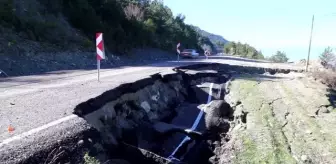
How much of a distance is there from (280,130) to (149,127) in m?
3.18

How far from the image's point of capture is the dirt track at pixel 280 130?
6.88 meters

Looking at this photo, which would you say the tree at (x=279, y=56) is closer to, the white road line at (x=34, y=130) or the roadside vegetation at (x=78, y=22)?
the roadside vegetation at (x=78, y=22)

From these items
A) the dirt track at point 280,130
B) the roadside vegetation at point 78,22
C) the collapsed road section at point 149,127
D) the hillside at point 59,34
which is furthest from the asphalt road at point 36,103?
the roadside vegetation at point 78,22

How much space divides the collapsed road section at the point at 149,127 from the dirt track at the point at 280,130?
0.36 m

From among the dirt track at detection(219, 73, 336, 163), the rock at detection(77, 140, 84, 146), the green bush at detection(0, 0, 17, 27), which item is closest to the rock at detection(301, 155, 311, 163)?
the dirt track at detection(219, 73, 336, 163)

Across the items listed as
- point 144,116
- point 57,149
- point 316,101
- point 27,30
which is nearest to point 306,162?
point 144,116

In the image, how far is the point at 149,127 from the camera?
8.37 m

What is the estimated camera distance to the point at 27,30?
53.6 feet

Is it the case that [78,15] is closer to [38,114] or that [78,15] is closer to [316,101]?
[316,101]

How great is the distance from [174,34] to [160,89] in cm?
4250

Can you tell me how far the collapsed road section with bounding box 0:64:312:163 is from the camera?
4.97 m

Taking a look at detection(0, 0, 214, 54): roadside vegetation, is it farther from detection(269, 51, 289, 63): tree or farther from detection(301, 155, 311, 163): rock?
detection(269, 51, 289, 63): tree

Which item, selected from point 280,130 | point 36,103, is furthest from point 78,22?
point 280,130

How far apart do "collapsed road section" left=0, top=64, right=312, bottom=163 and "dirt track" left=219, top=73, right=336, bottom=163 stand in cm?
36
